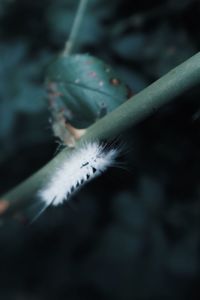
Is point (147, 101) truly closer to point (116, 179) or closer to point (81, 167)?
point (81, 167)

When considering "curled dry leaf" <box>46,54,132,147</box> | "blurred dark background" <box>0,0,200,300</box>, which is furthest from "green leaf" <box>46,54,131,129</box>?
"blurred dark background" <box>0,0,200,300</box>

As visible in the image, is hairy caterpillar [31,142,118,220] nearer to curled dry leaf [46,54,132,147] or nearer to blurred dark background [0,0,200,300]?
curled dry leaf [46,54,132,147]

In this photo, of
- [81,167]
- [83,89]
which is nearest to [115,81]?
Answer: [83,89]

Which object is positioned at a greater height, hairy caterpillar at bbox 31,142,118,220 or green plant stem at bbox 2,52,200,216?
green plant stem at bbox 2,52,200,216

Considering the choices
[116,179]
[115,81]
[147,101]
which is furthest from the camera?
[116,179]

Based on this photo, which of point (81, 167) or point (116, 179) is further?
point (116, 179)

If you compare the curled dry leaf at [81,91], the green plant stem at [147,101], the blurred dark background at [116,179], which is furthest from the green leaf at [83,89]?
the blurred dark background at [116,179]
